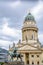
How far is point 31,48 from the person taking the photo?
71375 mm

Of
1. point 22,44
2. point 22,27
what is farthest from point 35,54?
point 22,27

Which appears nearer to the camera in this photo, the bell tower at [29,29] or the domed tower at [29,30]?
the domed tower at [29,30]

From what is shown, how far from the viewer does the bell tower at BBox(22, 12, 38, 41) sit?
74875 millimetres

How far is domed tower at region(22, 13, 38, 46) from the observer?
74.6 meters

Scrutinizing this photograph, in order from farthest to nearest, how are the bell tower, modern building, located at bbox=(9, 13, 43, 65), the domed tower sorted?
the bell tower → the domed tower → modern building, located at bbox=(9, 13, 43, 65)

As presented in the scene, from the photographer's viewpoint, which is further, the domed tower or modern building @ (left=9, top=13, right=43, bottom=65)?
the domed tower

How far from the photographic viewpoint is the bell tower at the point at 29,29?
7488 cm

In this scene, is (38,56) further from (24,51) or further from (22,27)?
(22,27)

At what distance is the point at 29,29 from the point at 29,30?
0.42 metres

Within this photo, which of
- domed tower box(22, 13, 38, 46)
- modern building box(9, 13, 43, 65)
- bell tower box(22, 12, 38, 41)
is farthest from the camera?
bell tower box(22, 12, 38, 41)

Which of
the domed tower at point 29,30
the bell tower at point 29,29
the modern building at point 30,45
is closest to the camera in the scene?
the modern building at point 30,45

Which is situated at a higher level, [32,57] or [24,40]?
[24,40]

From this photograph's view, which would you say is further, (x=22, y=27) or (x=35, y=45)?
(x=22, y=27)

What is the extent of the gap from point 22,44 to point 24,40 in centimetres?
213
